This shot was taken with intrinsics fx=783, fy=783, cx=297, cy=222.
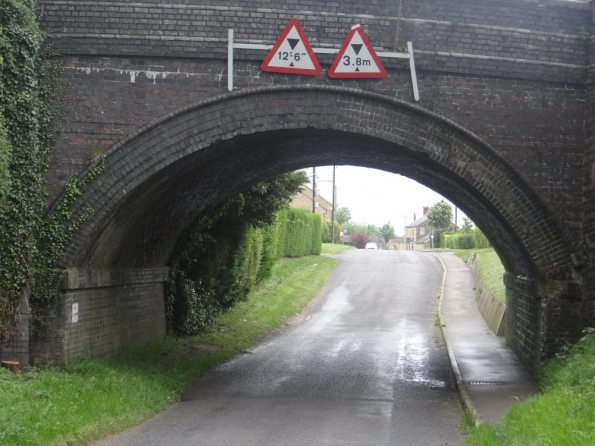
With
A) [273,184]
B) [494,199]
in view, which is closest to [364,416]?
[494,199]

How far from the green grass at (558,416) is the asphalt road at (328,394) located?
2.85 ft

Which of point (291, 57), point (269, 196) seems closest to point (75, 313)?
point (291, 57)

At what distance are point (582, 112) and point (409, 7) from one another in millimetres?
3101

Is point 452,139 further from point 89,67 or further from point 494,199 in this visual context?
point 89,67

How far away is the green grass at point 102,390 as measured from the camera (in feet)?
26.7

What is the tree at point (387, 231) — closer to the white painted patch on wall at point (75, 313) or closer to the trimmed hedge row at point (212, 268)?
the trimmed hedge row at point (212, 268)

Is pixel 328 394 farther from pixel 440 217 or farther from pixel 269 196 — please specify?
pixel 440 217

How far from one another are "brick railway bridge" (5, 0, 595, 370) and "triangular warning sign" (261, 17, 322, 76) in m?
0.13

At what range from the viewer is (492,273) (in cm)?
2817

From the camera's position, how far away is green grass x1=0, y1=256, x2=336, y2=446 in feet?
26.7

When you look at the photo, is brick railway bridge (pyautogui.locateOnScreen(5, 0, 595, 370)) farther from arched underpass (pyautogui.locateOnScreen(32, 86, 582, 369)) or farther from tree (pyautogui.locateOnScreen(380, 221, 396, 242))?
tree (pyautogui.locateOnScreen(380, 221, 396, 242))

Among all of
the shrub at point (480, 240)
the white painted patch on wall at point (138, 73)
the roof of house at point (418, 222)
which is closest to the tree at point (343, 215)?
the roof of house at point (418, 222)

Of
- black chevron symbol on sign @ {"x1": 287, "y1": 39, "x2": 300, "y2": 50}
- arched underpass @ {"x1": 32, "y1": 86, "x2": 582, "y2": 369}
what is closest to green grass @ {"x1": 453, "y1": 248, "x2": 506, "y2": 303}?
arched underpass @ {"x1": 32, "y1": 86, "x2": 582, "y2": 369}

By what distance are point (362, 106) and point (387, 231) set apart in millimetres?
155214
